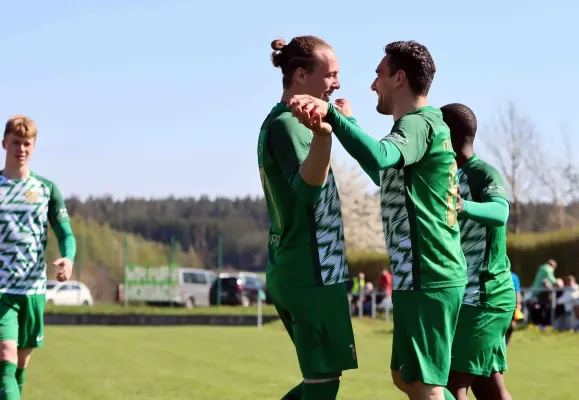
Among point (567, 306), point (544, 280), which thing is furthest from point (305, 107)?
point (544, 280)

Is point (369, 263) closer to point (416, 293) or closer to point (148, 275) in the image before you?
point (148, 275)

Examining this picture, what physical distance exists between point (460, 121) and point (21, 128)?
3.21m

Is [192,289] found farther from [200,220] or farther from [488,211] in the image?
[488,211]

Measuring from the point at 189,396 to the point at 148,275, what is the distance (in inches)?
1519

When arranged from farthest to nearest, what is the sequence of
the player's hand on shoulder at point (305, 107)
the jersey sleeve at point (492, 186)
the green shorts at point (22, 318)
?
the green shorts at point (22, 318) < the jersey sleeve at point (492, 186) < the player's hand on shoulder at point (305, 107)

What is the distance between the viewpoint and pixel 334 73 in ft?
19.1

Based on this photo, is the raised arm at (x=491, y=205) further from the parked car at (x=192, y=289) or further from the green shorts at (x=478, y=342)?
the parked car at (x=192, y=289)

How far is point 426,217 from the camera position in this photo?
551 centimetres

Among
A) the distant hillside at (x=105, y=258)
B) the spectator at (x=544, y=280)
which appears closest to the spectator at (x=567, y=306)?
the spectator at (x=544, y=280)

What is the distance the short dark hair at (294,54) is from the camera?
579cm

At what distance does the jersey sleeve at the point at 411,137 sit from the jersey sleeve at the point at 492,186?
121 cm

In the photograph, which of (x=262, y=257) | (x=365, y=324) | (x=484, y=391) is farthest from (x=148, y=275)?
(x=484, y=391)

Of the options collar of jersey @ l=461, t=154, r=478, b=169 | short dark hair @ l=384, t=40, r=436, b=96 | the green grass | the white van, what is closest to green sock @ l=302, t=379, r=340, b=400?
short dark hair @ l=384, t=40, r=436, b=96

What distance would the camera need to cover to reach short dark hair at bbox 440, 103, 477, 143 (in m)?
6.86
